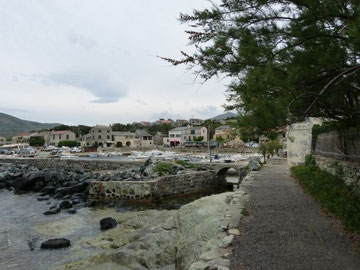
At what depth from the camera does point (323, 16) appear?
5.05 m

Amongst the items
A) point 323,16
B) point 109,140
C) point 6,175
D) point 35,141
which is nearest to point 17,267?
point 323,16

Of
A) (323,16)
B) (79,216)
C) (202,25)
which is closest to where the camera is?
(323,16)

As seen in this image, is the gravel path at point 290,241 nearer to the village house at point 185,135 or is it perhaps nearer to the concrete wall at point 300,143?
the concrete wall at point 300,143

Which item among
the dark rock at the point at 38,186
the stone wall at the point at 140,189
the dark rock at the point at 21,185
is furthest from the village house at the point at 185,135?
the stone wall at the point at 140,189

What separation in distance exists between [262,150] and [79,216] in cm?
2110

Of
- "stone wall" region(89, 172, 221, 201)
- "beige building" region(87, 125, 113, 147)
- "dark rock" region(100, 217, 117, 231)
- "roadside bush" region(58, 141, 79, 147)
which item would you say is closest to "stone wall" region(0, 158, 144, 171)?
"stone wall" region(89, 172, 221, 201)

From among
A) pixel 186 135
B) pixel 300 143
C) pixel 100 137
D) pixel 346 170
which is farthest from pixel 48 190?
pixel 100 137

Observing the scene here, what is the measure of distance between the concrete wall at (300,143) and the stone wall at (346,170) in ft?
21.4

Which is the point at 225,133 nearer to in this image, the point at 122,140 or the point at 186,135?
the point at 186,135

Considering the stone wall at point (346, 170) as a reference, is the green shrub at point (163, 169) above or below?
below

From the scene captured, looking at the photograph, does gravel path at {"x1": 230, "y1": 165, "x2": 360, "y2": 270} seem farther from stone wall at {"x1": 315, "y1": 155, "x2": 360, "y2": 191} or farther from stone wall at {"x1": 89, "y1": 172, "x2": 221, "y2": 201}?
stone wall at {"x1": 89, "y1": 172, "x2": 221, "y2": 201}

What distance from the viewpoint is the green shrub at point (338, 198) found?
6.40m

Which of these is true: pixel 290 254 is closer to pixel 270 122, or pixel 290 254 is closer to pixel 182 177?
pixel 270 122

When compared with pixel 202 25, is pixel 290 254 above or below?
below
